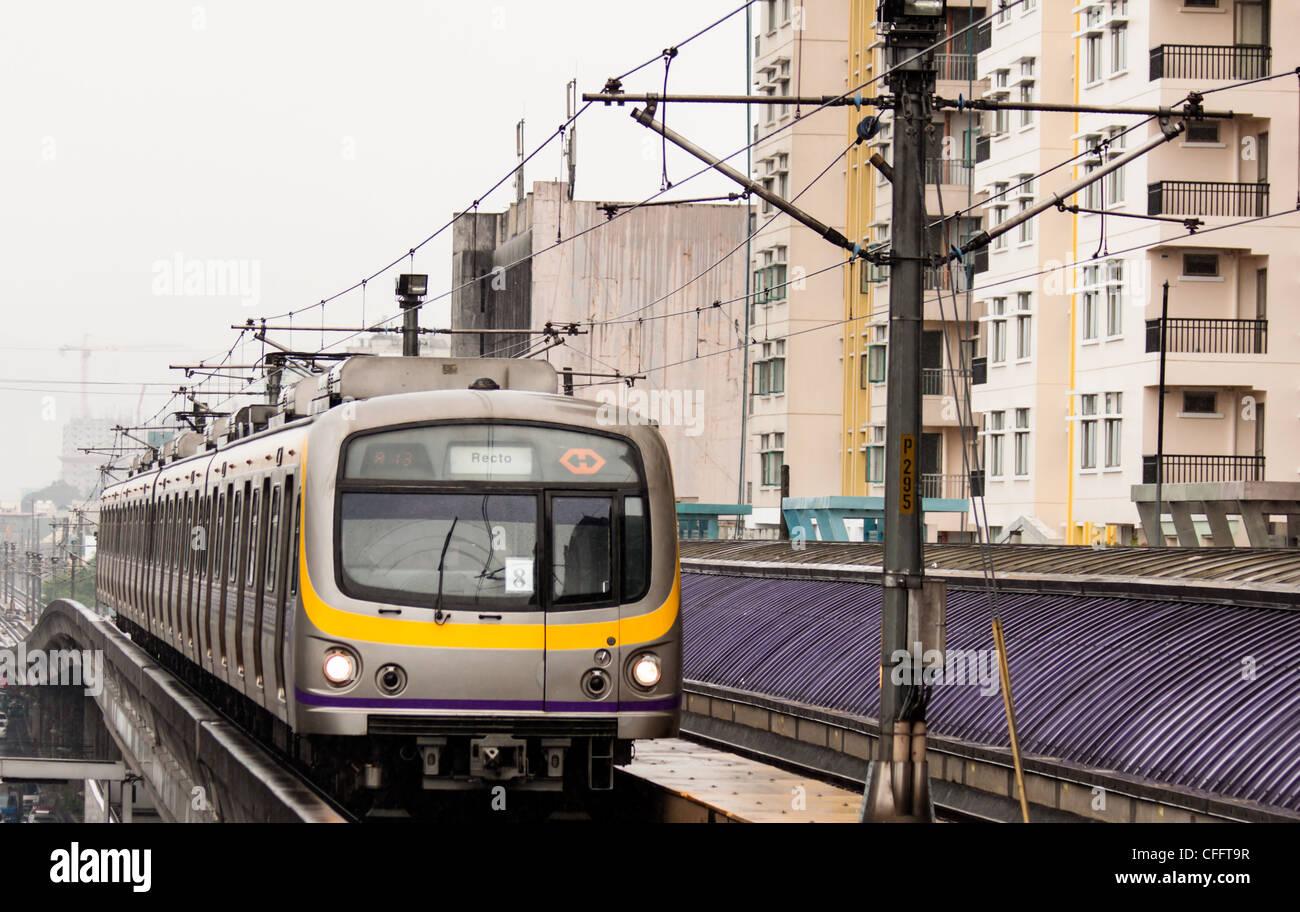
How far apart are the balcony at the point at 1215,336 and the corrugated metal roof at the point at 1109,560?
18.5 metres

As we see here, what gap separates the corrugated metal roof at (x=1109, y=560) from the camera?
1633 centimetres

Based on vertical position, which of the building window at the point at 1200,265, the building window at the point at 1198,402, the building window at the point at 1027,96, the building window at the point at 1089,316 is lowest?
the building window at the point at 1198,402

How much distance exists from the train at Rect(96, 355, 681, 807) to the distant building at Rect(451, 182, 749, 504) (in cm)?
6473

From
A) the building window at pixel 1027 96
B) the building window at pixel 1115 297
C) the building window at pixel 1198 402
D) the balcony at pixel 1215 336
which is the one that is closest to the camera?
the balcony at pixel 1215 336

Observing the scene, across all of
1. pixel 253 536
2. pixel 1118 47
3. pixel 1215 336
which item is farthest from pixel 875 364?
pixel 253 536

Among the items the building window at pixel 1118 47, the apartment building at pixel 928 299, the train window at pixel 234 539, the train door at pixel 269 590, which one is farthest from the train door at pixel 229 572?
the apartment building at pixel 928 299

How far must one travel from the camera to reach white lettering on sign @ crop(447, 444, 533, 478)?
14062mm

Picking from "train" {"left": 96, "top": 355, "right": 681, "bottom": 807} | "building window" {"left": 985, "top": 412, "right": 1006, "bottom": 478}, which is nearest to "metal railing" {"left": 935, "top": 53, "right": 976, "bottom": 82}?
"building window" {"left": 985, "top": 412, "right": 1006, "bottom": 478}

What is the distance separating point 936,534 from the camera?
5803 cm

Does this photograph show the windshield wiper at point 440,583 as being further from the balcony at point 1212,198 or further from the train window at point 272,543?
the balcony at point 1212,198

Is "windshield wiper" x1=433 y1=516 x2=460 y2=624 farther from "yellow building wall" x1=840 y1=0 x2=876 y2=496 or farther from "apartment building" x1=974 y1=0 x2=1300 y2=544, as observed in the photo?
"yellow building wall" x1=840 y1=0 x2=876 y2=496
